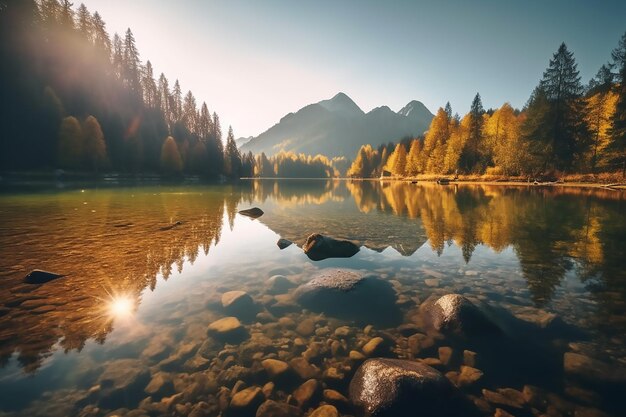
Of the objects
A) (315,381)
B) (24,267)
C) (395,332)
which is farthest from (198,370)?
(24,267)

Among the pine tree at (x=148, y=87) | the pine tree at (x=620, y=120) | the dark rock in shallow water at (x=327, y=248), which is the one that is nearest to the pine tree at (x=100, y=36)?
the pine tree at (x=148, y=87)

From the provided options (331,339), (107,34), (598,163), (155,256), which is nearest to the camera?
(331,339)

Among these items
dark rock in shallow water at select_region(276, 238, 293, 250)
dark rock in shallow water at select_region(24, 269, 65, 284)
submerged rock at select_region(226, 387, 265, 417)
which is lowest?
submerged rock at select_region(226, 387, 265, 417)

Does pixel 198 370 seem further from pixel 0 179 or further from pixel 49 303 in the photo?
pixel 0 179

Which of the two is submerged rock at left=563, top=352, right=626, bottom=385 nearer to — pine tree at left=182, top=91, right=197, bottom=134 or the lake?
the lake

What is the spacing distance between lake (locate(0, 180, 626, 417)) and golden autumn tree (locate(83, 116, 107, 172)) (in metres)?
56.7

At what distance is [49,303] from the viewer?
6668mm

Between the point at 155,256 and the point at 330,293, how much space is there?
24.0 ft

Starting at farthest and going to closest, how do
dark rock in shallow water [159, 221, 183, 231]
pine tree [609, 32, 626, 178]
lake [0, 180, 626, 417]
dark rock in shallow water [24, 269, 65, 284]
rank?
pine tree [609, 32, 626, 178] → dark rock in shallow water [159, 221, 183, 231] → dark rock in shallow water [24, 269, 65, 284] → lake [0, 180, 626, 417]

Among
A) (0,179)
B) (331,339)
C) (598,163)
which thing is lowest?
(331,339)

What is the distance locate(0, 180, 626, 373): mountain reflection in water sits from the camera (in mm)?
6068

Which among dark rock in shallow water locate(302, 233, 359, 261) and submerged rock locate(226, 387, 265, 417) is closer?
submerged rock locate(226, 387, 265, 417)

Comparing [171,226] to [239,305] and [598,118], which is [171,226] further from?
[598,118]

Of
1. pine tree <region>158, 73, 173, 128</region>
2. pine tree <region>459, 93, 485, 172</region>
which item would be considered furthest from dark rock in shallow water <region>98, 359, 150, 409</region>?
pine tree <region>158, 73, 173, 128</region>
